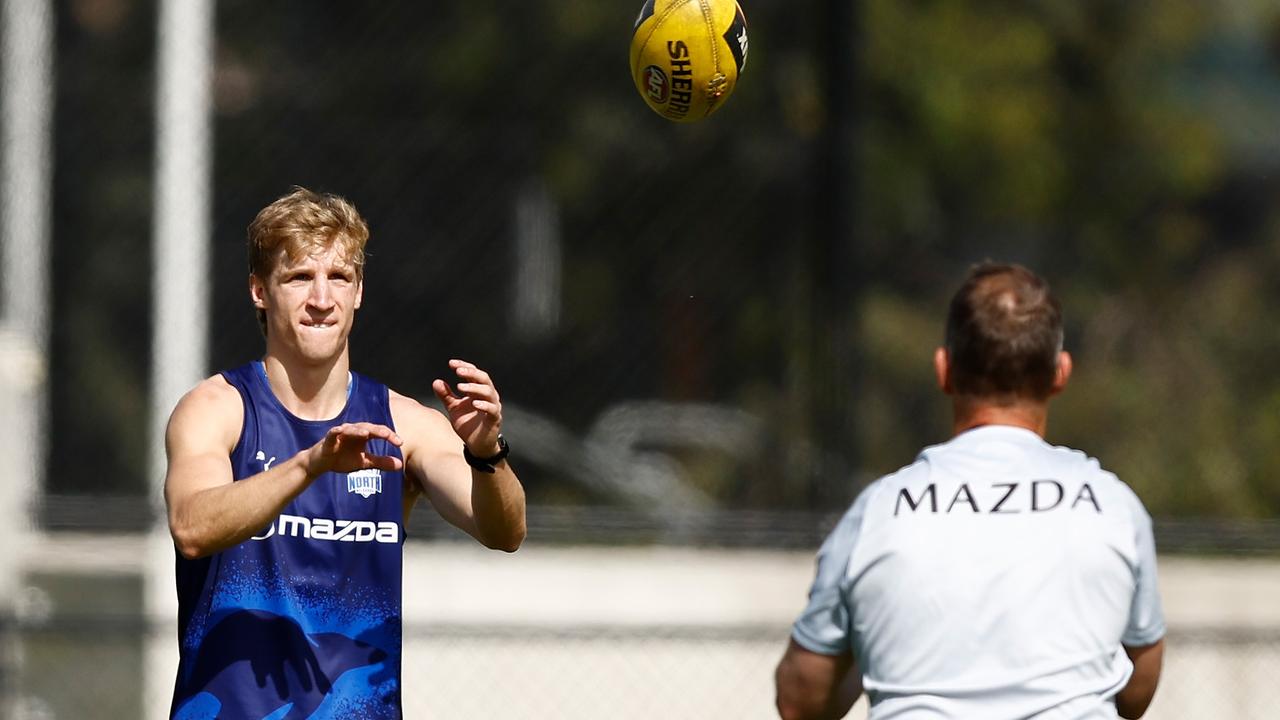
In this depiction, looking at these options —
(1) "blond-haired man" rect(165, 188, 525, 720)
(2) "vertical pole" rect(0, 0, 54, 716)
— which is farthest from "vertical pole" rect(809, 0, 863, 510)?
(1) "blond-haired man" rect(165, 188, 525, 720)

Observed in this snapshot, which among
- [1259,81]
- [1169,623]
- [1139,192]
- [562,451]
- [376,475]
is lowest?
[1169,623]

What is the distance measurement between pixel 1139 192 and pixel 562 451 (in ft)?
20.3

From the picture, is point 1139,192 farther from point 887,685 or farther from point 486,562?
point 887,685

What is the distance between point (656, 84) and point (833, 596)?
6.12 feet

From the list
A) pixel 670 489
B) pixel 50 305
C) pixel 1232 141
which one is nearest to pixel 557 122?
pixel 670 489

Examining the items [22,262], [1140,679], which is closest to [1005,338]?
[1140,679]

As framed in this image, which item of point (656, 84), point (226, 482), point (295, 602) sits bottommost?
point (295, 602)

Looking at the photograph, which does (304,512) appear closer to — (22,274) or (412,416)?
(412,416)

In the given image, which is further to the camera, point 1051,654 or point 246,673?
point 246,673

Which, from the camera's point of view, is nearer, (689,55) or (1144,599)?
(1144,599)

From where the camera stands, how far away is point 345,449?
2801 mm

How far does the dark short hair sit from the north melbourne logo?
1.12 metres

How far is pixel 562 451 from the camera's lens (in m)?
9.49

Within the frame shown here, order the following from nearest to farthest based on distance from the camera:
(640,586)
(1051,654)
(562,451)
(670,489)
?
(1051,654), (640,586), (562,451), (670,489)
